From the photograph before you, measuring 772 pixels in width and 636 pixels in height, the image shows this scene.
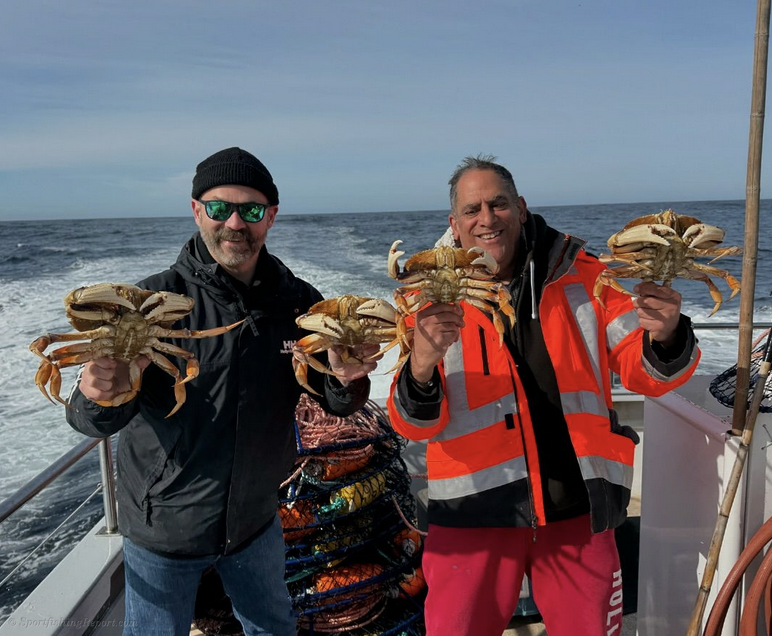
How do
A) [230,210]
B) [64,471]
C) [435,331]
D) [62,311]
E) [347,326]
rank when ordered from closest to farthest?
[435,331], [347,326], [230,210], [64,471], [62,311]

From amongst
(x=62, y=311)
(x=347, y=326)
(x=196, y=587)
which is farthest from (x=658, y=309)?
(x=62, y=311)

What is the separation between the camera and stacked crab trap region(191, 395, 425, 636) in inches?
125

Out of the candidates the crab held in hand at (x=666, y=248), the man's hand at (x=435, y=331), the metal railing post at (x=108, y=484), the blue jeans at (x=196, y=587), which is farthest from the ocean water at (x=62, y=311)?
the man's hand at (x=435, y=331)

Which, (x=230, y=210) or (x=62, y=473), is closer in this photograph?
(x=230, y=210)

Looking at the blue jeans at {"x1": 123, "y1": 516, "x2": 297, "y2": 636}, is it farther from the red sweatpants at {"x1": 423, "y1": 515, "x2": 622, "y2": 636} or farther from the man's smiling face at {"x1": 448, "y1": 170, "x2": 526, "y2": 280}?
the man's smiling face at {"x1": 448, "y1": 170, "x2": 526, "y2": 280}

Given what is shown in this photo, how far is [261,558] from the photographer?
8.10 ft

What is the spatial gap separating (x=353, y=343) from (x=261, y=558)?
0.96 meters

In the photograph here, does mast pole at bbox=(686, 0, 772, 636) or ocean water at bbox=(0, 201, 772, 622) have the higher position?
mast pole at bbox=(686, 0, 772, 636)

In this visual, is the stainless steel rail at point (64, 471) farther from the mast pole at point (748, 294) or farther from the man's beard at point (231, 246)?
the mast pole at point (748, 294)

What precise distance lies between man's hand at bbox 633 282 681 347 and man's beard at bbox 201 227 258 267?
1.41m

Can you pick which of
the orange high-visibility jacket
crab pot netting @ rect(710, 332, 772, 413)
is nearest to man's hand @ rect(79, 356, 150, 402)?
the orange high-visibility jacket

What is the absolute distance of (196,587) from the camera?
244 cm

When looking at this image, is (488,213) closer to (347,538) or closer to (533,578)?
(533,578)

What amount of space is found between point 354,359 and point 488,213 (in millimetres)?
722
